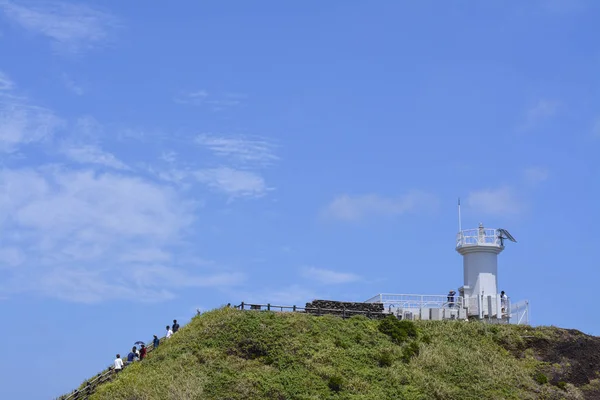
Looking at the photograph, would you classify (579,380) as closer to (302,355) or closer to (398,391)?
(398,391)

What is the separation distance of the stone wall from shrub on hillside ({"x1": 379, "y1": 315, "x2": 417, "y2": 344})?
1725 millimetres

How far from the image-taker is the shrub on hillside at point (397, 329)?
50.7 metres

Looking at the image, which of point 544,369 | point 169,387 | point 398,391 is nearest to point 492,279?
point 544,369

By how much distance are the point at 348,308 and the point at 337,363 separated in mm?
8156

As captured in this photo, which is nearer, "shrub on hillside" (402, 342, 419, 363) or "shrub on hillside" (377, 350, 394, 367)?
"shrub on hillside" (377, 350, 394, 367)

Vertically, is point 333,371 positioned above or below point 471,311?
below

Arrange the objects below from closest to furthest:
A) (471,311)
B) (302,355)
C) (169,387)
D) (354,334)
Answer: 1. (169,387)
2. (302,355)
3. (354,334)
4. (471,311)

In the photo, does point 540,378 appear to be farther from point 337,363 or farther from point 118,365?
point 118,365

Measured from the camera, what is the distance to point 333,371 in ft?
149

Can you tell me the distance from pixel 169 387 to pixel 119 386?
2.94 m

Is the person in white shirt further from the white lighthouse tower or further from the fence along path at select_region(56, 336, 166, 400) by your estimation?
the white lighthouse tower

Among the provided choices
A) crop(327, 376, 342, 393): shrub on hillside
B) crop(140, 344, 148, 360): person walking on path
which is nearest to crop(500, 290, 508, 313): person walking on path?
crop(327, 376, 342, 393): shrub on hillside

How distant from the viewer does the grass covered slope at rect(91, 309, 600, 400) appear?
4362cm

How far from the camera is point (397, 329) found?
51.4 metres
